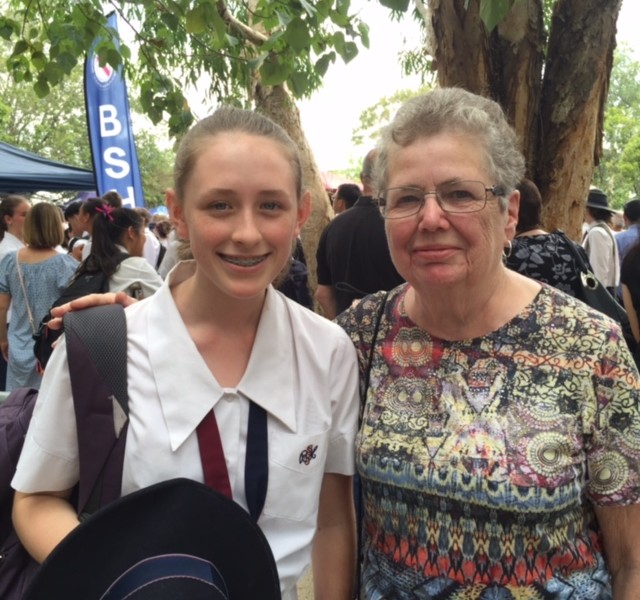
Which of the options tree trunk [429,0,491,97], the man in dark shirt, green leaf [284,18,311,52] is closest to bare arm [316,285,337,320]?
the man in dark shirt

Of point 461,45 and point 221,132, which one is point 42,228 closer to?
point 461,45

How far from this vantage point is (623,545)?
5.20 ft

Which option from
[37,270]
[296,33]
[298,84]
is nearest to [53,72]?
[298,84]

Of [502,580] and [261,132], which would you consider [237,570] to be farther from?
[261,132]

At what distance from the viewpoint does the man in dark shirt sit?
14.1 ft

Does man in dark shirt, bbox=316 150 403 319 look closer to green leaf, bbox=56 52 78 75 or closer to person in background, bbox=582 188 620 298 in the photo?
green leaf, bbox=56 52 78 75

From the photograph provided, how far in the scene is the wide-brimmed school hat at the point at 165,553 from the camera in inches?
47.2

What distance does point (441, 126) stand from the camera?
1581 mm

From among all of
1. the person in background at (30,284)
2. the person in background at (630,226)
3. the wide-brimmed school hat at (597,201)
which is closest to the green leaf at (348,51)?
the person in background at (30,284)

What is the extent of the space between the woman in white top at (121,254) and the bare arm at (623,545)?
2.99 m

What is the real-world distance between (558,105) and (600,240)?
4.03 meters

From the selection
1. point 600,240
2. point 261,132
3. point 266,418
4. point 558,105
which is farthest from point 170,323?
point 600,240

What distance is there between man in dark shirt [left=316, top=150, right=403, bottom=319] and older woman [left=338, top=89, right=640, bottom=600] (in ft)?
8.13

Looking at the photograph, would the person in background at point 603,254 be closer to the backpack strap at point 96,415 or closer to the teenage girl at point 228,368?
the teenage girl at point 228,368
